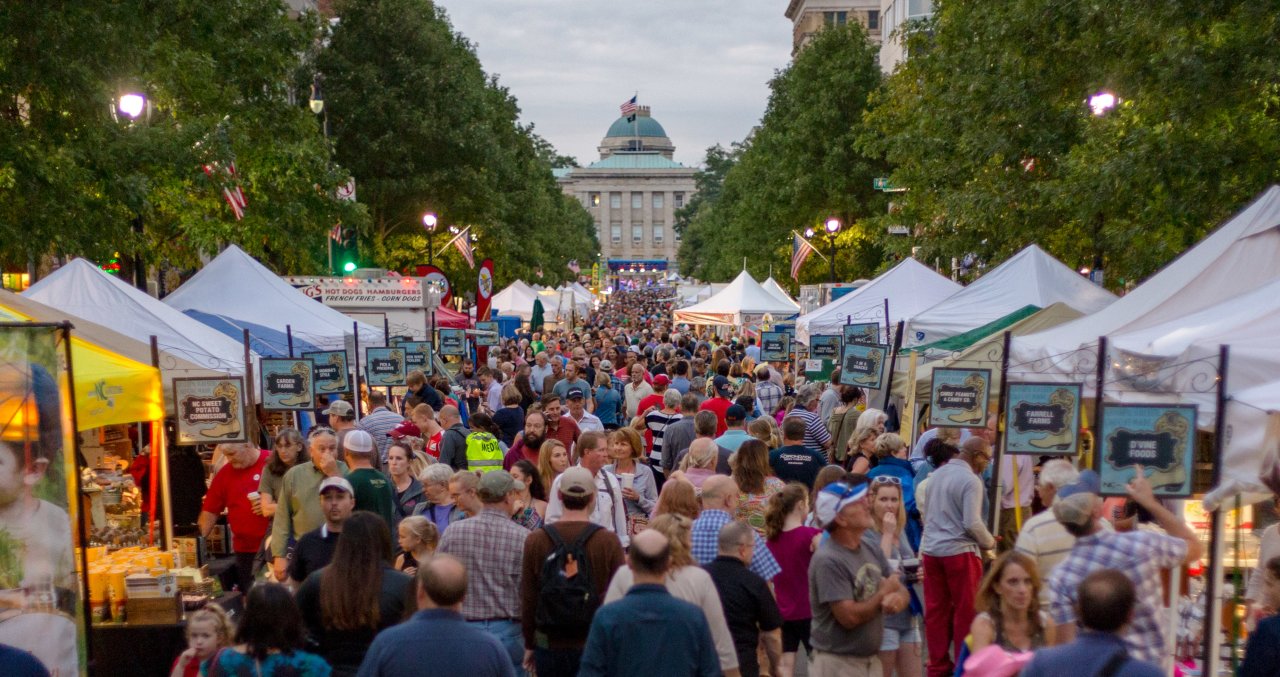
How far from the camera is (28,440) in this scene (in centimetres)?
652

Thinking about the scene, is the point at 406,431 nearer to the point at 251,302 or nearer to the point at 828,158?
the point at 251,302

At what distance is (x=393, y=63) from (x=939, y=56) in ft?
65.1

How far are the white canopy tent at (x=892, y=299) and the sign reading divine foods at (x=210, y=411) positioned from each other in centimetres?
1169

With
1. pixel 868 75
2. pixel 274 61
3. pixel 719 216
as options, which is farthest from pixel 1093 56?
pixel 719 216

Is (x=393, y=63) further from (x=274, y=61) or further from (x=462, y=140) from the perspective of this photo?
(x=274, y=61)

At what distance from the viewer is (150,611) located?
838 centimetres

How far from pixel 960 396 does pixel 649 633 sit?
233 inches

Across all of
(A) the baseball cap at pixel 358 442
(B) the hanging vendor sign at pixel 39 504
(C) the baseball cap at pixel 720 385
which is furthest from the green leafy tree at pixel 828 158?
(B) the hanging vendor sign at pixel 39 504

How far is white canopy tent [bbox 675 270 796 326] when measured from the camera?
3275cm

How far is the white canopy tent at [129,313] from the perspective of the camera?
12.5 meters

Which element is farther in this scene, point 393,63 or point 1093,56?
point 393,63

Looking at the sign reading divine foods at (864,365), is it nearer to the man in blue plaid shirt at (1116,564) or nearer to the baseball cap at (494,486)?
the baseball cap at (494,486)

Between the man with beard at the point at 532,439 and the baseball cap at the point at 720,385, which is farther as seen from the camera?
the baseball cap at the point at 720,385

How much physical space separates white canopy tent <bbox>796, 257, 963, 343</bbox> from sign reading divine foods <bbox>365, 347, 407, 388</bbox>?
6.23 m
